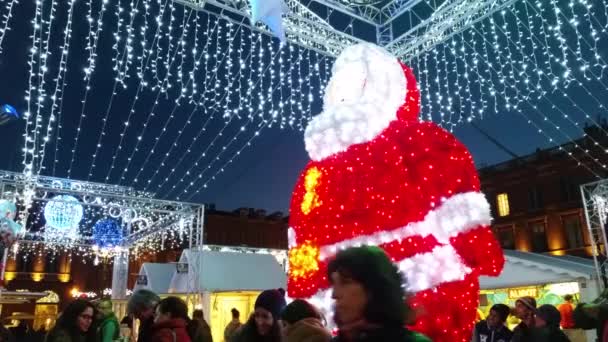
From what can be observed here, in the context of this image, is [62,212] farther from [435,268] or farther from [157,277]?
[435,268]

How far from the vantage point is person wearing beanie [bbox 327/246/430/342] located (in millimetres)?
1465

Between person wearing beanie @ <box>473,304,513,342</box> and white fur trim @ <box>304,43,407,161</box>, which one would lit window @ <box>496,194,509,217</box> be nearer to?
person wearing beanie @ <box>473,304,513,342</box>

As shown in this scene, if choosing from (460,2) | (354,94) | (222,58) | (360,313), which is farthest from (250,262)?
(360,313)

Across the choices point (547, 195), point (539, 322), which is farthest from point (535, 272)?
point (547, 195)

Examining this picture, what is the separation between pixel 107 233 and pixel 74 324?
53.8 ft

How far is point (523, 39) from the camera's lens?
365 inches

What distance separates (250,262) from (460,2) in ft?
38.1

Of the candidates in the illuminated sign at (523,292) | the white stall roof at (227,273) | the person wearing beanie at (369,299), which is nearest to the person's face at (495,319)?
the person wearing beanie at (369,299)

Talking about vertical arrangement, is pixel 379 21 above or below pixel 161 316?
above

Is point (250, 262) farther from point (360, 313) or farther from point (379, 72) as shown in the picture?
point (360, 313)

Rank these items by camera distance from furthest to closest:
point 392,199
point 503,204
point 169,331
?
point 503,204, point 392,199, point 169,331

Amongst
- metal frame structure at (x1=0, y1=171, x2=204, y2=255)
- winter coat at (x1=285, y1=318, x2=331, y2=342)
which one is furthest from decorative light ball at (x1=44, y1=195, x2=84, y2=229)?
winter coat at (x1=285, y1=318, x2=331, y2=342)

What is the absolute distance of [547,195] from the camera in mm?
27781

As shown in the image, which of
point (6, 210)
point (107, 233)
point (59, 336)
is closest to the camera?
point (59, 336)
